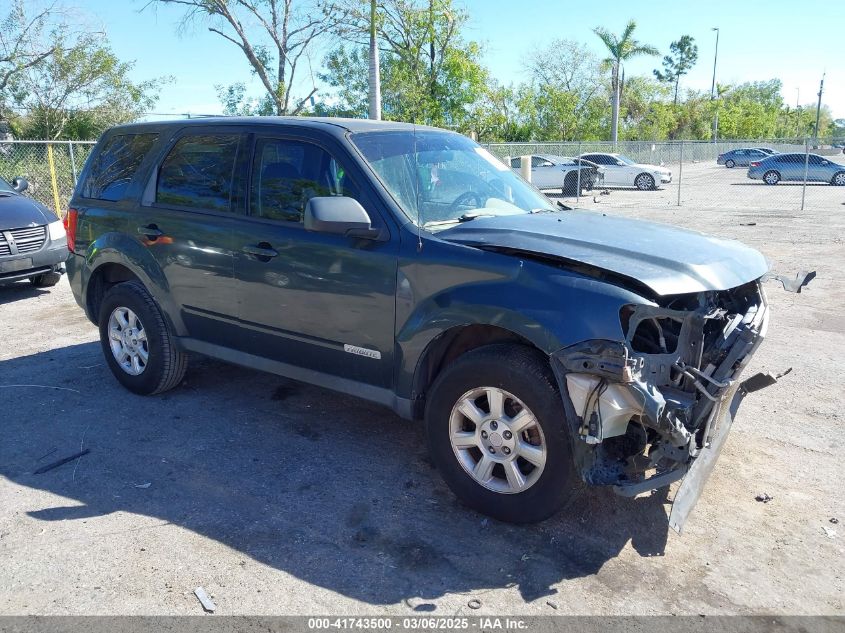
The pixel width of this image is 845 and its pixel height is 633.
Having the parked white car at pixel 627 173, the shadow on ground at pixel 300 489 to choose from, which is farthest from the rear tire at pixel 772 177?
the shadow on ground at pixel 300 489

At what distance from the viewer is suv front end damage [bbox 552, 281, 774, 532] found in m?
3.04

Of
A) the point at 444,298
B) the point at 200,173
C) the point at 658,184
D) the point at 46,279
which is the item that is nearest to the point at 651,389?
the point at 444,298

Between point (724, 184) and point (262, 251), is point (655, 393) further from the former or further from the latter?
point (724, 184)

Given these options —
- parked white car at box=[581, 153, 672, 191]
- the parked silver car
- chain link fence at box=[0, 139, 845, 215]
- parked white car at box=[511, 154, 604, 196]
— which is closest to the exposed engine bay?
chain link fence at box=[0, 139, 845, 215]

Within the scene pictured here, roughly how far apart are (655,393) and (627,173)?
2654 cm

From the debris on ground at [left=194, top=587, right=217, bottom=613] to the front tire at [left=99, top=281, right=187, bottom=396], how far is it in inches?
96.6

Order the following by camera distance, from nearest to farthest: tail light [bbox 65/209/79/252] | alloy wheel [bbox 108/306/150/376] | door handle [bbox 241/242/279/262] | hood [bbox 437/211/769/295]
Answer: hood [bbox 437/211/769/295], door handle [bbox 241/242/279/262], alloy wheel [bbox 108/306/150/376], tail light [bbox 65/209/79/252]

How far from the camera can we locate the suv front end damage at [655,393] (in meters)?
3.04

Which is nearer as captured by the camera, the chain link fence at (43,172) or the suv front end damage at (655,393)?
the suv front end damage at (655,393)

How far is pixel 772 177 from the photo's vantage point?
3089cm

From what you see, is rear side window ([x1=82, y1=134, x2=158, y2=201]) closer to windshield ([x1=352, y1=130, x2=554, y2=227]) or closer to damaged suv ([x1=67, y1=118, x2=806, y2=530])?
damaged suv ([x1=67, y1=118, x2=806, y2=530])

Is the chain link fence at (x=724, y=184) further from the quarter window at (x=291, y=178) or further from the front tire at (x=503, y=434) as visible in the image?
the front tire at (x=503, y=434)

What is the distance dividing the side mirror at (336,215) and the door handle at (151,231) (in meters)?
1.78

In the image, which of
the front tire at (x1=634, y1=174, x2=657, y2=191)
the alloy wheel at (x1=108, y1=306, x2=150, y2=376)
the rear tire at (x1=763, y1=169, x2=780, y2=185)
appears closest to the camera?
the alloy wheel at (x1=108, y1=306, x2=150, y2=376)
